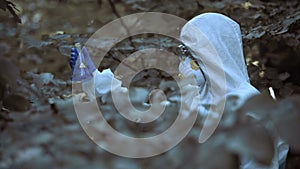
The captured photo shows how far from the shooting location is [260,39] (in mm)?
2646

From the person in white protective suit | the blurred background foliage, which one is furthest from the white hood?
the blurred background foliage

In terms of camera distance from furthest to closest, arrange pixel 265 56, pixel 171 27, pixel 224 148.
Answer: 1. pixel 171 27
2. pixel 265 56
3. pixel 224 148

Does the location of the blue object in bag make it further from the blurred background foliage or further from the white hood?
the white hood

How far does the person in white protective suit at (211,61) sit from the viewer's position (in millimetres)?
1825

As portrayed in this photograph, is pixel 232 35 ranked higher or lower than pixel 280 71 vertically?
higher

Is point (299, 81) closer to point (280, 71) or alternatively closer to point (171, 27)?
point (280, 71)

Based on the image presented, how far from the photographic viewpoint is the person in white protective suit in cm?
183

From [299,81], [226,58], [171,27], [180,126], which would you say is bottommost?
[299,81]

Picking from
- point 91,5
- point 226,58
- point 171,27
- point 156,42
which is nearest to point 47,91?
point 226,58

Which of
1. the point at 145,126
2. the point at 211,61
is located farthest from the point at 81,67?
the point at 145,126

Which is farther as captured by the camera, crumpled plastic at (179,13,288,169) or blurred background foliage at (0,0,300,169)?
crumpled plastic at (179,13,288,169)

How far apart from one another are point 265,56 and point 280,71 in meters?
0.22

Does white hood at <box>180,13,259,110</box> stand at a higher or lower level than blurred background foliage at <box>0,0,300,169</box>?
lower

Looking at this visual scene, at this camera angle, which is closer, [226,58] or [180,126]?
[180,126]
